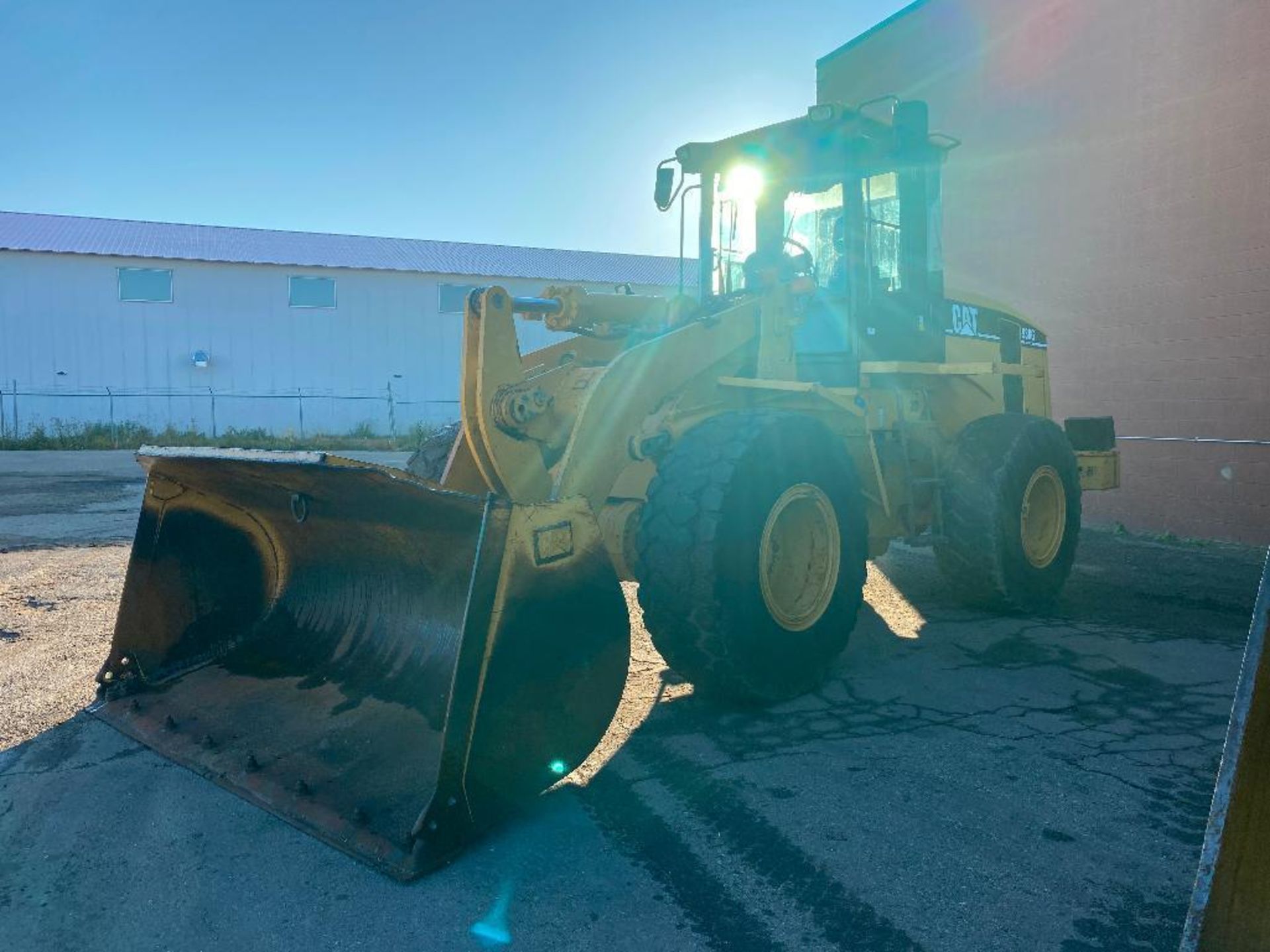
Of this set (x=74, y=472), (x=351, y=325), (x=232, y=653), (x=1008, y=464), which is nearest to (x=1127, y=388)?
(x=1008, y=464)

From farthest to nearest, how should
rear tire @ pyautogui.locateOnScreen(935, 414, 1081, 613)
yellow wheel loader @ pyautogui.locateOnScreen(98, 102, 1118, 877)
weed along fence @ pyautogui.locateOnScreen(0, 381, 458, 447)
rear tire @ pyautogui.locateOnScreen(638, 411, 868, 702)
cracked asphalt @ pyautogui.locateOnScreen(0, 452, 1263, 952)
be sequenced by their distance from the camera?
weed along fence @ pyautogui.locateOnScreen(0, 381, 458, 447) < rear tire @ pyautogui.locateOnScreen(935, 414, 1081, 613) < rear tire @ pyautogui.locateOnScreen(638, 411, 868, 702) < yellow wheel loader @ pyautogui.locateOnScreen(98, 102, 1118, 877) < cracked asphalt @ pyautogui.locateOnScreen(0, 452, 1263, 952)

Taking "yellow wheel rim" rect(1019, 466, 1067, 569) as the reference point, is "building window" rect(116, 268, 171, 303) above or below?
above

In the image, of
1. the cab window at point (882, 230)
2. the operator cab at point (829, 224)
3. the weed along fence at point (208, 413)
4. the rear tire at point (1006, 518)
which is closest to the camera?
the operator cab at point (829, 224)

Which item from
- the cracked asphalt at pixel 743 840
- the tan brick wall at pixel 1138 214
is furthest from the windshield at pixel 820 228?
the tan brick wall at pixel 1138 214

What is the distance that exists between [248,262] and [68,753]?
22254mm

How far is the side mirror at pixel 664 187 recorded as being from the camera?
609 cm

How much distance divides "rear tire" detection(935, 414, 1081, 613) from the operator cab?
825 mm

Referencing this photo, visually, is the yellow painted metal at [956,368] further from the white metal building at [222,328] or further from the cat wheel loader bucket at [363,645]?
the white metal building at [222,328]

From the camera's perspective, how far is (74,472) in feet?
52.9

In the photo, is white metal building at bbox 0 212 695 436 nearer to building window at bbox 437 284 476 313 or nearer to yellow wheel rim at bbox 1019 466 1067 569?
building window at bbox 437 284 476 313

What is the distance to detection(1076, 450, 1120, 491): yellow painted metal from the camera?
8.12 m

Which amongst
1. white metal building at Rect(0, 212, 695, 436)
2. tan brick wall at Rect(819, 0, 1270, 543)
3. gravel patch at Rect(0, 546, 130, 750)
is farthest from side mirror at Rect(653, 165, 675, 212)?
white metal building at Rect(0, 212, 695, 436)

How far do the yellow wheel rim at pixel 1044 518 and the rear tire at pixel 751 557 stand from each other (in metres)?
2.65

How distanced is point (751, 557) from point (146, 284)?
77.0 feet
